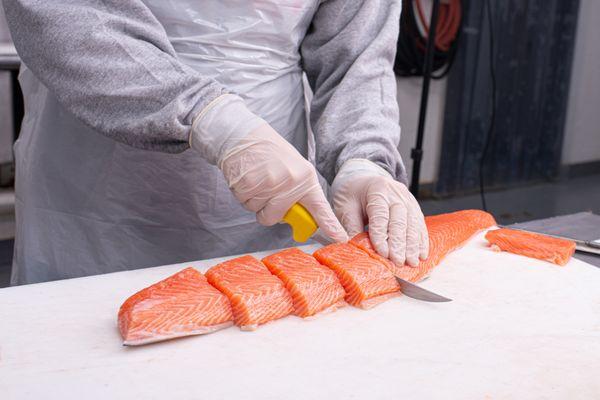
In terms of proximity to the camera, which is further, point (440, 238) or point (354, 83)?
point (354, 83)

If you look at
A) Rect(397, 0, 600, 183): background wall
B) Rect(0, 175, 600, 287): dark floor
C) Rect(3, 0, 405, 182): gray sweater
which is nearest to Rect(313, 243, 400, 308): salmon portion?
Rect(3, 0, 405, 182): gray sweater

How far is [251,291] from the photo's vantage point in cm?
142

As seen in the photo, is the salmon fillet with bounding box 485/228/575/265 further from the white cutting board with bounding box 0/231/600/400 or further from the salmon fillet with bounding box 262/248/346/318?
the salmon fillet with bounding box 262/248/346/318

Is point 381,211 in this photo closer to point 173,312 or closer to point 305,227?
point 305,227

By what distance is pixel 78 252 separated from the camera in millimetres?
1846

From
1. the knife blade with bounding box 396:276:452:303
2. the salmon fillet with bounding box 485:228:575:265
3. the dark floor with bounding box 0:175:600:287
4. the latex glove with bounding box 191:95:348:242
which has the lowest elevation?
the dark floor with bounding box 0:175:600:287

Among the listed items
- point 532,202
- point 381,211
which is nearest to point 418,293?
point 381,211

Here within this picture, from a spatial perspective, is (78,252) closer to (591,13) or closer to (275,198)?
(275,198)

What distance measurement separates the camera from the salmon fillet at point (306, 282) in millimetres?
1444

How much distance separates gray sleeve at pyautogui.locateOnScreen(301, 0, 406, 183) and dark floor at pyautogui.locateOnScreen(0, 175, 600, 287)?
11.8ft

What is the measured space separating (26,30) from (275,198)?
0.66 metres

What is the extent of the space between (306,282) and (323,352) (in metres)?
0.22

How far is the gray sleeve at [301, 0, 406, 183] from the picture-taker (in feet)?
6.19

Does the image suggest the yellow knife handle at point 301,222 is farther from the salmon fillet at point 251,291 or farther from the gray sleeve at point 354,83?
the gray sleeve at point 354,83
